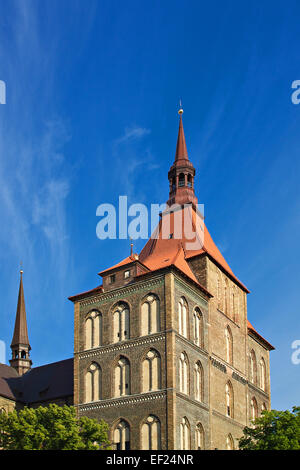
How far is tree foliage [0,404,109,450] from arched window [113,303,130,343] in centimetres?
674

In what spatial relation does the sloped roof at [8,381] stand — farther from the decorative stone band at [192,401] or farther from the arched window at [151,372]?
the decorative stone band at [192,401]

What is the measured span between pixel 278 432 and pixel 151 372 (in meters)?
9.20

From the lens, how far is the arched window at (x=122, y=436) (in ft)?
163

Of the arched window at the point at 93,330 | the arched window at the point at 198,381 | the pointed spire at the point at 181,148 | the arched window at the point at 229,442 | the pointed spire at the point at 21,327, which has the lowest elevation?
the arched window at the point at 229,442

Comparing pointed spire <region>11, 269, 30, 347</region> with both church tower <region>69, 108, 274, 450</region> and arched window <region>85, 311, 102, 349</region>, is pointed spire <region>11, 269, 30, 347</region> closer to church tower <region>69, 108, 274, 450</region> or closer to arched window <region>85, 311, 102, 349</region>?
church tower <region>69, 108, 274, 450</region>

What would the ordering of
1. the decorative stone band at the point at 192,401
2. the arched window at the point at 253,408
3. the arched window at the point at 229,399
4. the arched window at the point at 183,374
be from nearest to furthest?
the decorative stone band at the point at 192,401
the arched window at the point at 183,374
the arched window at the point at 229,399
the arched window at the point at 253,408

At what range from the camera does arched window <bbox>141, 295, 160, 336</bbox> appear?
51469mm

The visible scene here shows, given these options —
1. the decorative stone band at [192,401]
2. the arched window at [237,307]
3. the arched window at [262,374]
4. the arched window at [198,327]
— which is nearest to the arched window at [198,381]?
the decorative stone band at [192,401]

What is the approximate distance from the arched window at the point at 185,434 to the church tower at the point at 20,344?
1318 inches

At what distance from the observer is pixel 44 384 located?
69.9 meters


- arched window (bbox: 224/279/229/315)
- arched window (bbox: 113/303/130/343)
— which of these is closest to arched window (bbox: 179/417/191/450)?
arched window (bbox: 113/303/130/343)

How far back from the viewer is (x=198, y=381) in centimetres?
5275

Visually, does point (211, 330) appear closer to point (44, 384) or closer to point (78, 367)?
point (78, 367)
